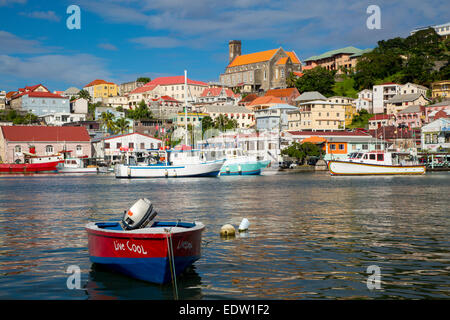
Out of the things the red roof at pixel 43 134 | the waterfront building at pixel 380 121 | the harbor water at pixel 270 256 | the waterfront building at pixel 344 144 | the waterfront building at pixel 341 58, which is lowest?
the harbor water at pixel 270 256

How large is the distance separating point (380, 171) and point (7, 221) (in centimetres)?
5660

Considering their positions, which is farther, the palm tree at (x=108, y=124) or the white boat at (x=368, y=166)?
the palm tree at (x=108, y=124)

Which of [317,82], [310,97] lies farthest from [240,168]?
[317,82]

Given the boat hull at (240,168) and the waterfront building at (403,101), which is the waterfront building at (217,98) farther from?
the boat hull at (240,168)

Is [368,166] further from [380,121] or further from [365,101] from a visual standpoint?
[365,101]

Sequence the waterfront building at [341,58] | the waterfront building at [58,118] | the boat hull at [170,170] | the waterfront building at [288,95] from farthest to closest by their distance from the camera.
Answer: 1. the waterfront building at [341,58]
2. the waterfront building at [288,95]
3. the waterfront building at [58,118]
4. the boat hull at [170,170]

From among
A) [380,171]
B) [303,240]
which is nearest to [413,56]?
[380,171]

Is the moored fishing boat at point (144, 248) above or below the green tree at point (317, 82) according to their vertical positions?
below

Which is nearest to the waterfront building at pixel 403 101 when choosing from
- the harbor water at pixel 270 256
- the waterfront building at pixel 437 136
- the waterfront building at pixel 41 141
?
the waterfront building at pixel 437 136

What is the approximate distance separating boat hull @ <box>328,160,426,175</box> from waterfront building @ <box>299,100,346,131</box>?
60.0 m

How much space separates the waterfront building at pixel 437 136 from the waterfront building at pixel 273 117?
141ft

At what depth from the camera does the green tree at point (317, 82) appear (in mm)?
164500

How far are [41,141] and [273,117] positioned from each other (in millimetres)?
65327
